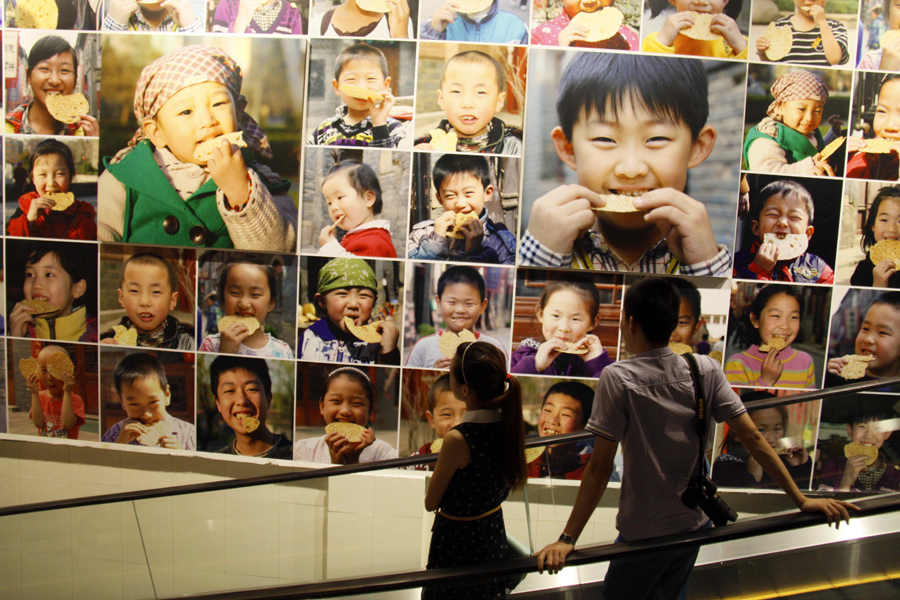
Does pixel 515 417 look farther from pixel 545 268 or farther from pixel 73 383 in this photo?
pixel 73 383

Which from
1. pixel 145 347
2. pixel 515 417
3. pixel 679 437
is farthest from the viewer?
pixel 145 347

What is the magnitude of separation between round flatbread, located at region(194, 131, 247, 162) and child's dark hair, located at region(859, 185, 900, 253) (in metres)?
3.49

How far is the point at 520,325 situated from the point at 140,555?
210cm

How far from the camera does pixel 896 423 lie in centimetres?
236

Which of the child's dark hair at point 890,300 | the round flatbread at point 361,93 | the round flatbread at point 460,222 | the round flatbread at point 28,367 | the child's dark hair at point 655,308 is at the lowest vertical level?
the round flatbread at point 28,367

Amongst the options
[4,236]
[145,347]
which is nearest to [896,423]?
[145,347]

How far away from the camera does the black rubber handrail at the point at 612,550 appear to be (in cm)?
138

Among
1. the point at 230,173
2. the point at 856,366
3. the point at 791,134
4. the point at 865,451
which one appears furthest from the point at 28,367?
the point at 856,366

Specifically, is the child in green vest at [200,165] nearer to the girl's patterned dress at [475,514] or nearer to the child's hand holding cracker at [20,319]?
the child's hand holding cracker at [20,319]

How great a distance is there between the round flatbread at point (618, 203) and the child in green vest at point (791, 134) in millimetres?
667

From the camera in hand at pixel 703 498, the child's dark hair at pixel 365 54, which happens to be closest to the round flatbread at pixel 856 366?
the camera in hand at pixel 703 498

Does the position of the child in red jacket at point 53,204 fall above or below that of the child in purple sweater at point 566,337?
above

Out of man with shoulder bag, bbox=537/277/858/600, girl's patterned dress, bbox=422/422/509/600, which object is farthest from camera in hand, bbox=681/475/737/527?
girl's patterned dress, bbox=422/422/509/600

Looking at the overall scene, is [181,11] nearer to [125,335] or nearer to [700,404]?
[125,335]
